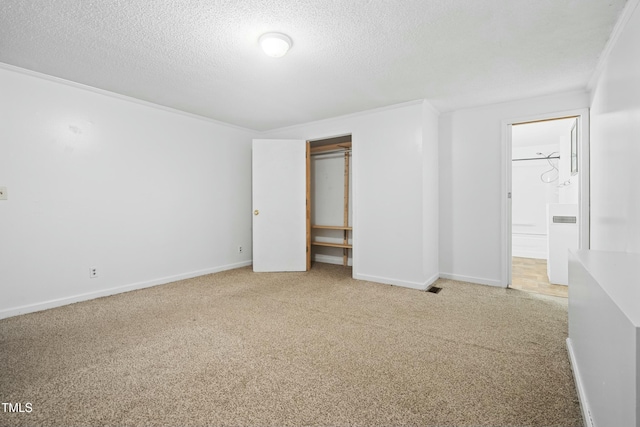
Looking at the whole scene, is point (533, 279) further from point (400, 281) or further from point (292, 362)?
point (292, 362)

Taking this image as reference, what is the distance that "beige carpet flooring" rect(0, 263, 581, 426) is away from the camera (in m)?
1.41

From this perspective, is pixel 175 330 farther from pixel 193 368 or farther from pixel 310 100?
pixel 310 100

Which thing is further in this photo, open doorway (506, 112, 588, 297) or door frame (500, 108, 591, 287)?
open doorway (506, 112, 588, 297)

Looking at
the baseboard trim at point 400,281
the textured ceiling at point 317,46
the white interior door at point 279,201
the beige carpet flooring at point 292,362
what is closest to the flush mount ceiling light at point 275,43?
the textured ceiling at point 317,46

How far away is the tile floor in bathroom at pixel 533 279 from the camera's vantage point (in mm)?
3496

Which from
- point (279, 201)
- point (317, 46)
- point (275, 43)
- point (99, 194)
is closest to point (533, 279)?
point (279, 201)

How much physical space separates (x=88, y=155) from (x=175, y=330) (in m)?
2.12

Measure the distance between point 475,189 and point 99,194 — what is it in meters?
4.36

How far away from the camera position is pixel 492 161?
11.9 ft

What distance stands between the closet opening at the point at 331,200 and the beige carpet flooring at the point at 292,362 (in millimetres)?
1944

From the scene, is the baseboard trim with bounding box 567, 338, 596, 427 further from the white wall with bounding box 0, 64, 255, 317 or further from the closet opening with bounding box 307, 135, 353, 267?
the white wall with bounding box 0, 64, 255, 317

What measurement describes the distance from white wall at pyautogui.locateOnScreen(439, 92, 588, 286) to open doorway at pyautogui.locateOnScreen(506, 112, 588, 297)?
0.12 meters

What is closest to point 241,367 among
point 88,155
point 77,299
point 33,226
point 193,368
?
point 193,368

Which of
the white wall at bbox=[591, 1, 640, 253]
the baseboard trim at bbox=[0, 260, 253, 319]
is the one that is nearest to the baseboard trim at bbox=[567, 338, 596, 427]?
the white wall at bbox=[591, 1, 640, 253]
